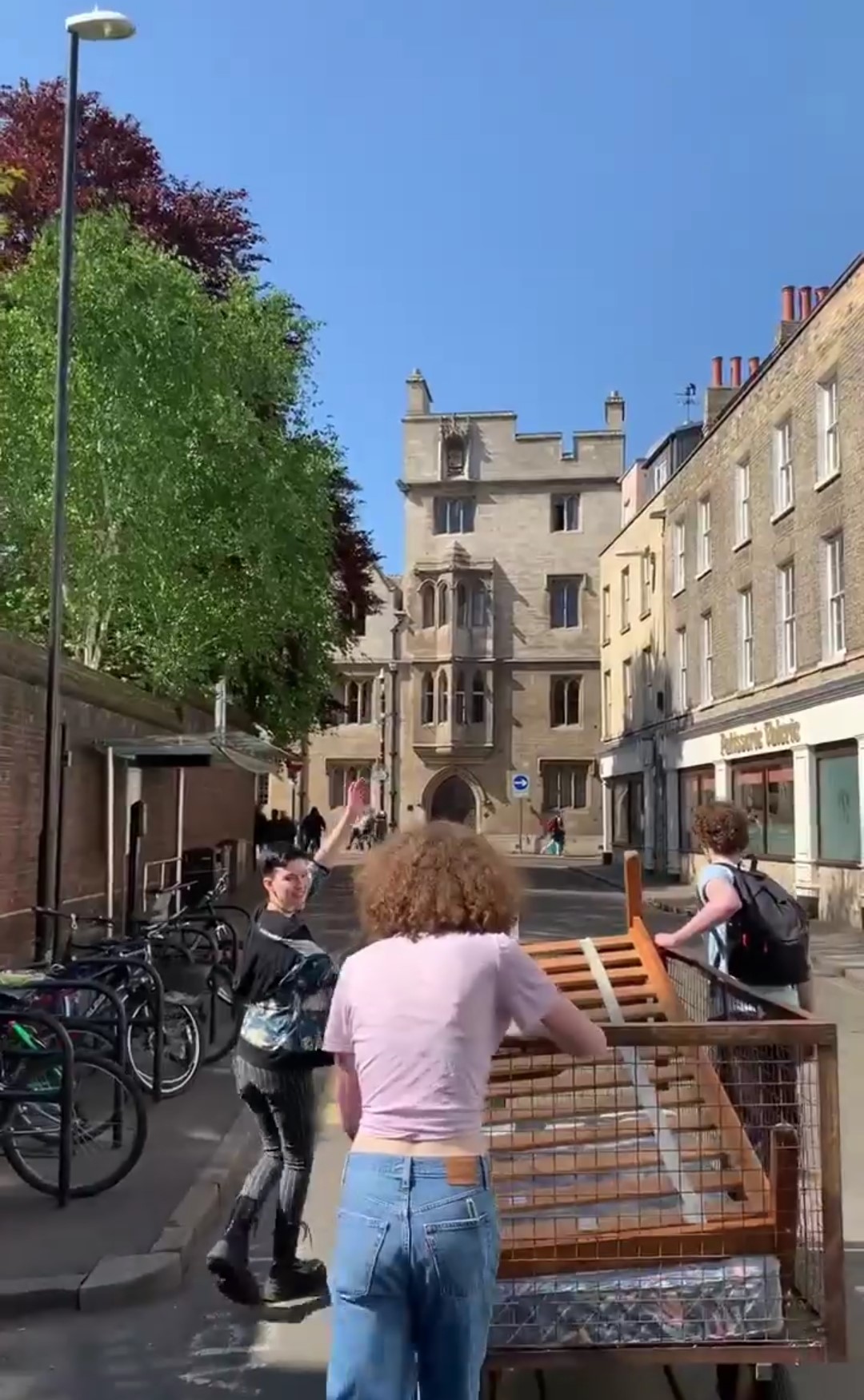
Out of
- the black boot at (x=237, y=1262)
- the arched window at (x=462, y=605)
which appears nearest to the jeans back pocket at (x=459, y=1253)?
the black boot at (x=237, y=1262)

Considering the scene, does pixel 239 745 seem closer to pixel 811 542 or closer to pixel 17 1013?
pixel 17 1013

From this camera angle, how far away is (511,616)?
52.1 metres

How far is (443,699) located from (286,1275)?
4674cm

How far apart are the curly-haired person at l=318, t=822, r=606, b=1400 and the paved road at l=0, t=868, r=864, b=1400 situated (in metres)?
1.49

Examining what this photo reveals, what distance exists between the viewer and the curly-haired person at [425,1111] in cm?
249

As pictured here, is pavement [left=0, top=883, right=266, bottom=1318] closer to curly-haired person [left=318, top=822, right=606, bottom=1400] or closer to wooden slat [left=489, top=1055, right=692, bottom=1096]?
wooden slat [left=489, top=1055, right=692, bottom=1096]

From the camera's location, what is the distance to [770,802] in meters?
26.1

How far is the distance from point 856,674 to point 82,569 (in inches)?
476

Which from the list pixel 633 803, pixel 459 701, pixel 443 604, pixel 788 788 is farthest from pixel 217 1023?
pixel 443 604

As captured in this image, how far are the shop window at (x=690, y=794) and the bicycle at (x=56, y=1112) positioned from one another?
82.6ft

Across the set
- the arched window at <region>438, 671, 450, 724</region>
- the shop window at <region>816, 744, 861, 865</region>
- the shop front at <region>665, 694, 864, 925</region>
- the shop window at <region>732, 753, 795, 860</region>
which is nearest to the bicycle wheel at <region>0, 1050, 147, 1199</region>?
the shop front at <region>665, 694, 864, 925</region>

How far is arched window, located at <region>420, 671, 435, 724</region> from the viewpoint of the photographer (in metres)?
51.6

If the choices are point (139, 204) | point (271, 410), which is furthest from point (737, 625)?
point (139, 204)

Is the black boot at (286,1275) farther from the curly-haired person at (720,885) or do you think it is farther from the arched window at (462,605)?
the arched window at (462,605)
